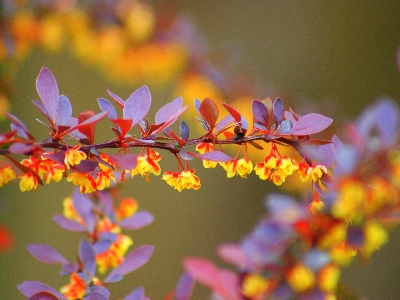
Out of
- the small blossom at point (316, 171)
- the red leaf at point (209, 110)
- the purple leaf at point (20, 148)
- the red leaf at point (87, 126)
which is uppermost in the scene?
the red leaf at point (209, 110)

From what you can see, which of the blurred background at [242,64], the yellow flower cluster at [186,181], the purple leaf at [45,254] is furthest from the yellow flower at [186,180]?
the blurred background at [242,64]

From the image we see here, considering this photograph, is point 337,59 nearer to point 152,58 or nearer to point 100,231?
point 152,58

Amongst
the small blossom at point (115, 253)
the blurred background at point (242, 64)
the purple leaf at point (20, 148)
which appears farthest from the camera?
the blurred background at point (242, 64)

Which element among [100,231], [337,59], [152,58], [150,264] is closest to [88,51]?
[152,58]

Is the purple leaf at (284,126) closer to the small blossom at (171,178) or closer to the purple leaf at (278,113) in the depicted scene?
the purple leaf at (278,113)

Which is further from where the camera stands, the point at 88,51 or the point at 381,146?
the point at 88,51

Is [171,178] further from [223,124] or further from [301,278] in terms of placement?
[301,278]

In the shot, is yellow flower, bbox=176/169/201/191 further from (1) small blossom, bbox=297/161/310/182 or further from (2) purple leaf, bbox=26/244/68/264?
(2) purple leaf, bbox=26/244/68/264
